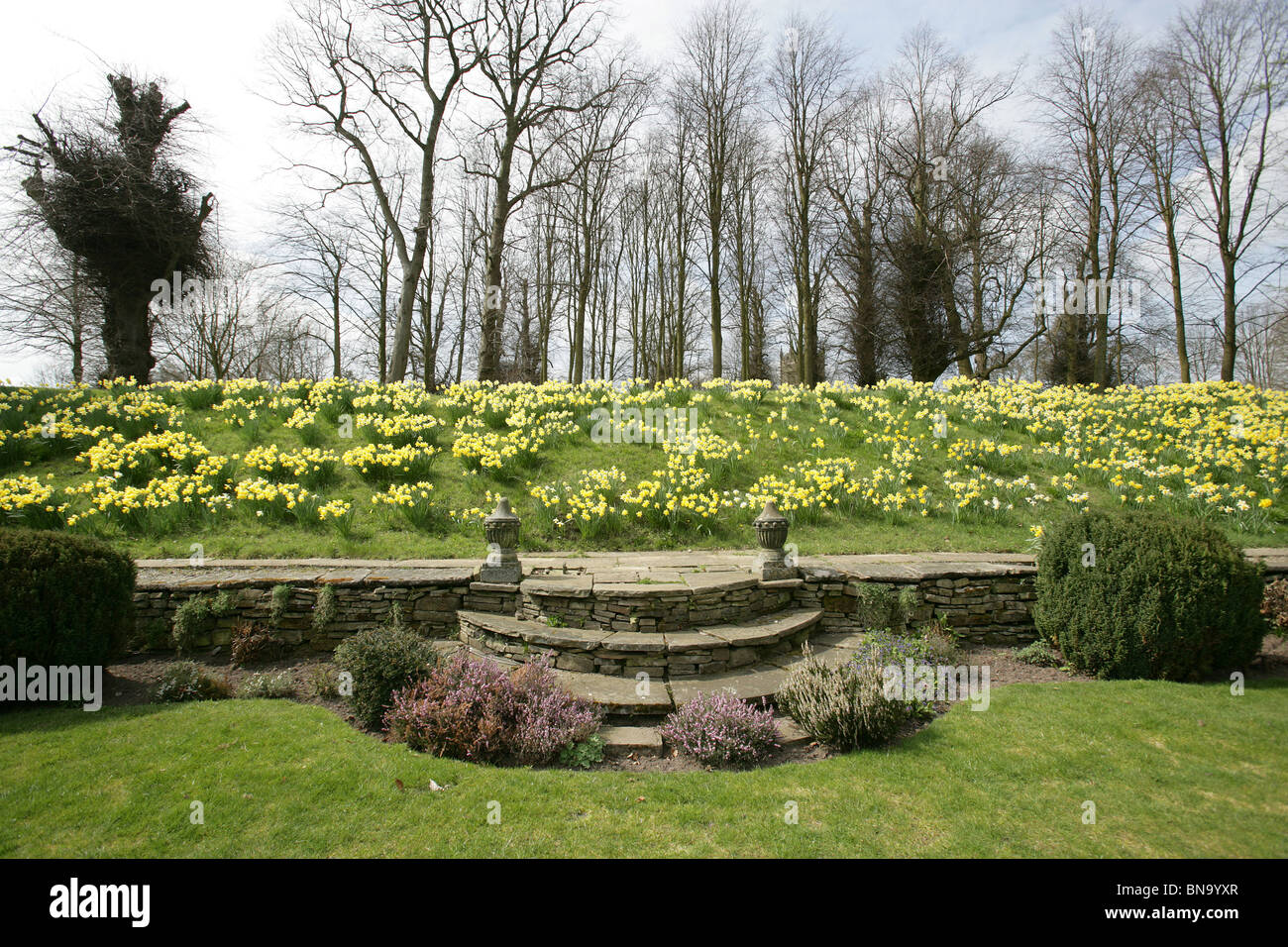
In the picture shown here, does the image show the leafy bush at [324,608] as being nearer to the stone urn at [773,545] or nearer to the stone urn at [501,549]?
the stone urn at [501,549]

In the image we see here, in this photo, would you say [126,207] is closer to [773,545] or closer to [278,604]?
[278,604]

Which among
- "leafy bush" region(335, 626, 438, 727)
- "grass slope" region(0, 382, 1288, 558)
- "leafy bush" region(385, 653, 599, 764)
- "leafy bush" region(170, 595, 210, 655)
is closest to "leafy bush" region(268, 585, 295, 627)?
"leafy bush" region(170, 595, 210, 655)

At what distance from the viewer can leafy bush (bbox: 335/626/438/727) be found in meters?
4.55

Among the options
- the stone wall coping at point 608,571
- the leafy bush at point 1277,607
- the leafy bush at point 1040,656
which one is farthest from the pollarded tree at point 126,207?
the leafy bush at point 1277,607

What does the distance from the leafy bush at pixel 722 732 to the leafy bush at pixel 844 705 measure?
0.95ft

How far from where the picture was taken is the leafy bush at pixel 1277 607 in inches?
231

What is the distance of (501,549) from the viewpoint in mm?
6074

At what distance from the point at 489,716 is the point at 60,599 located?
12.5ft

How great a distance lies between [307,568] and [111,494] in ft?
12.3

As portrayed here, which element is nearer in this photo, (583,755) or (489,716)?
(583,755)

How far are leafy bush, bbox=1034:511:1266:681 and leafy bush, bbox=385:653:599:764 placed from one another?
4.60 metres

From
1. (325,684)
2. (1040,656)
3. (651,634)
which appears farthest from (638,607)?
(1040,656)

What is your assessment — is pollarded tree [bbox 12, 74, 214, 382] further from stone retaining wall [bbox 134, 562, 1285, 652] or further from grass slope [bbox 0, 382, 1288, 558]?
stone retaining wall [bbox 134, 562, 1285, 652]

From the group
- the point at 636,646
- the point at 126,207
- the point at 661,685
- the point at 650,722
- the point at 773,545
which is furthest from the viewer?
the point at 126,207
